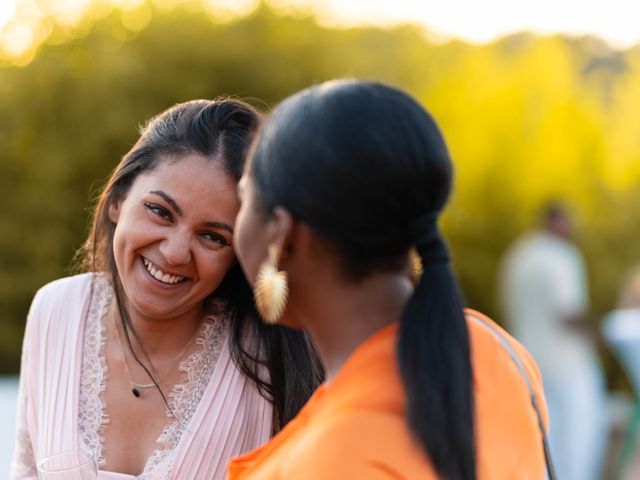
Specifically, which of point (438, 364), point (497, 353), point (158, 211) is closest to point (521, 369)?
point (497, 353)

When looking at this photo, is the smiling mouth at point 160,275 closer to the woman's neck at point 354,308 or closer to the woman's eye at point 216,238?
the woman's eye at point 216,238

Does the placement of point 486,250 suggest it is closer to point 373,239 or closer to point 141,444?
point 141,444

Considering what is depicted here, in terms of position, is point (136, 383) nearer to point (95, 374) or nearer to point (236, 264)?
point (95, 374)

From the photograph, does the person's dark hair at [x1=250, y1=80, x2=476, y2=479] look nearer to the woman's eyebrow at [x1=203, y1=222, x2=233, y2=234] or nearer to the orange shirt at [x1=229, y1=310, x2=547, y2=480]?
the orange shirt at [x1=229, y1=310, x2=547, y2=480]

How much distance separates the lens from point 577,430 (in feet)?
19.7

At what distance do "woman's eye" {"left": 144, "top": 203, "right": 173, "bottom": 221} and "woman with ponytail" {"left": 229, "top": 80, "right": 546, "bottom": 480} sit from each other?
24.8 inches

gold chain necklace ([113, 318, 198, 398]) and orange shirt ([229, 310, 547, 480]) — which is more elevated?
orange shirt ([229, 310, 547, 480])

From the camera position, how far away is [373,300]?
1260 millimetres

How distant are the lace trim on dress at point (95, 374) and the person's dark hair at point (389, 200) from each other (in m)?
1.04

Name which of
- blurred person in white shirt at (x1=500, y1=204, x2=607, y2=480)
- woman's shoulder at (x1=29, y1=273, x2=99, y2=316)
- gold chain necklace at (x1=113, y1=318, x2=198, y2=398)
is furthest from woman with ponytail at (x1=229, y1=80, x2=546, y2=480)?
blurred person in white shirt at (x1=500, y1=204, x2=607, y2=480)

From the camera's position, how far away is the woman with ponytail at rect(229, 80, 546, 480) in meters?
1.14

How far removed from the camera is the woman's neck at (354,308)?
1.25 meters

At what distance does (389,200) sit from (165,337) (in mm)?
1088

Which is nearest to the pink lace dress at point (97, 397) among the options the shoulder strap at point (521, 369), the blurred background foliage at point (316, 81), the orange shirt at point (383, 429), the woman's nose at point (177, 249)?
the woman's nose at point (177, 249)
